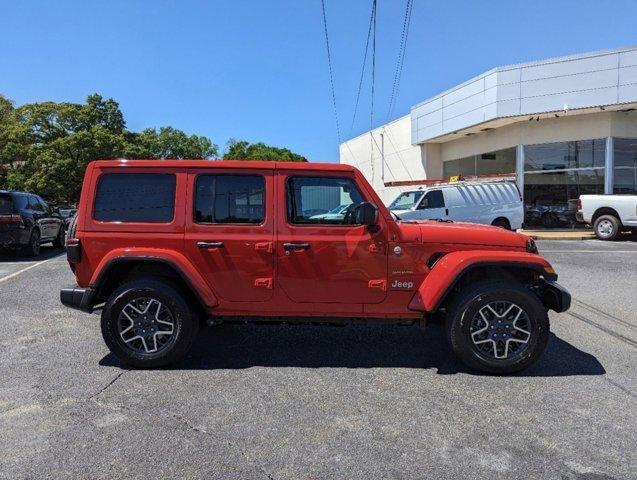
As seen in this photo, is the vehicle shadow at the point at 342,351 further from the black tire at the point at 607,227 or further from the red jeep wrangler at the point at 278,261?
the black tire at the point at 607,227

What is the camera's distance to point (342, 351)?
5.36 meters

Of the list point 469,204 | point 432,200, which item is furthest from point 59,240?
point 469,204

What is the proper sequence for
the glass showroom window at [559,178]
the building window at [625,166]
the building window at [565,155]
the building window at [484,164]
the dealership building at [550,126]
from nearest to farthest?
the dealership building at [550,126] < the building window at [625,166] < the building window at [565,155] < the glass showroom window at [559,178] < the building window at [484,164]

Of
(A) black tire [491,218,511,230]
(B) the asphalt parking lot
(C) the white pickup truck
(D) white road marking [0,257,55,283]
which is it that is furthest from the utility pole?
(B) the asphalt parking lot

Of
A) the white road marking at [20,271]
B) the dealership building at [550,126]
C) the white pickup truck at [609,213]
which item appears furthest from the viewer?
the dealership building at [550,126]

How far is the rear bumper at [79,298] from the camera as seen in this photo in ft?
15.9

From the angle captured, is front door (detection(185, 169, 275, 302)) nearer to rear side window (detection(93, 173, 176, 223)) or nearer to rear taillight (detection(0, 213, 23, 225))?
rear side window (detection(93, 173, 176, 223))

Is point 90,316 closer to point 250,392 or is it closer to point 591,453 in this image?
point 250,392

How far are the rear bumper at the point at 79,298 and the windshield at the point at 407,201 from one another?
12.9m

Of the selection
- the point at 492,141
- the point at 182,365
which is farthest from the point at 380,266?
the point at 492,141

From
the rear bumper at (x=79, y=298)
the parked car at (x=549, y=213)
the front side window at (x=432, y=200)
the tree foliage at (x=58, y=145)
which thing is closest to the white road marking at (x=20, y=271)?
the rear bumper at (x=79, y=298)

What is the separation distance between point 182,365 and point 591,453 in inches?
135

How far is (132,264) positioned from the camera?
4.90 m

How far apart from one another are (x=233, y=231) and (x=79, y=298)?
157cm
